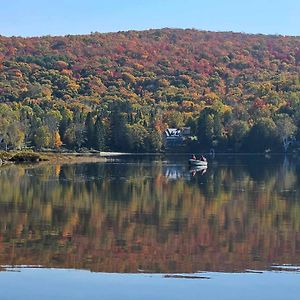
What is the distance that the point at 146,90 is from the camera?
159750mm

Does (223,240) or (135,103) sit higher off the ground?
(135,103)

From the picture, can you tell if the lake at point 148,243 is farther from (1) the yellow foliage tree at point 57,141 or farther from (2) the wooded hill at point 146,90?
(1) the yellow foliage tree at point 57,141

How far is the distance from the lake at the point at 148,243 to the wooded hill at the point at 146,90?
6195 centimetres

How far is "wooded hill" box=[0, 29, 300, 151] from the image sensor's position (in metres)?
109

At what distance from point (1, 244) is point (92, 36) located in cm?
17984

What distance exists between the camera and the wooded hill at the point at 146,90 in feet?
357

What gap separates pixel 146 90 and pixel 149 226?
136 meters

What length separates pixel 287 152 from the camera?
110562 mm

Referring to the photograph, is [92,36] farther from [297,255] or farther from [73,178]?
[297,255]

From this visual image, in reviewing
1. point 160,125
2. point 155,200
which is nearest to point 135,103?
point 160,125

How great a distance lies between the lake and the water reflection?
0.03m

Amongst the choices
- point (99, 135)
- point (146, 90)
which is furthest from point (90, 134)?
point (146, 90)

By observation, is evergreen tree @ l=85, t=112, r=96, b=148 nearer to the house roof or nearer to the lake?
the house roof

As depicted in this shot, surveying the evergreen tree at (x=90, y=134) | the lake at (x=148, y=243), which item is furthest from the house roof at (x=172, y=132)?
the lake at (x=148, y=243)
